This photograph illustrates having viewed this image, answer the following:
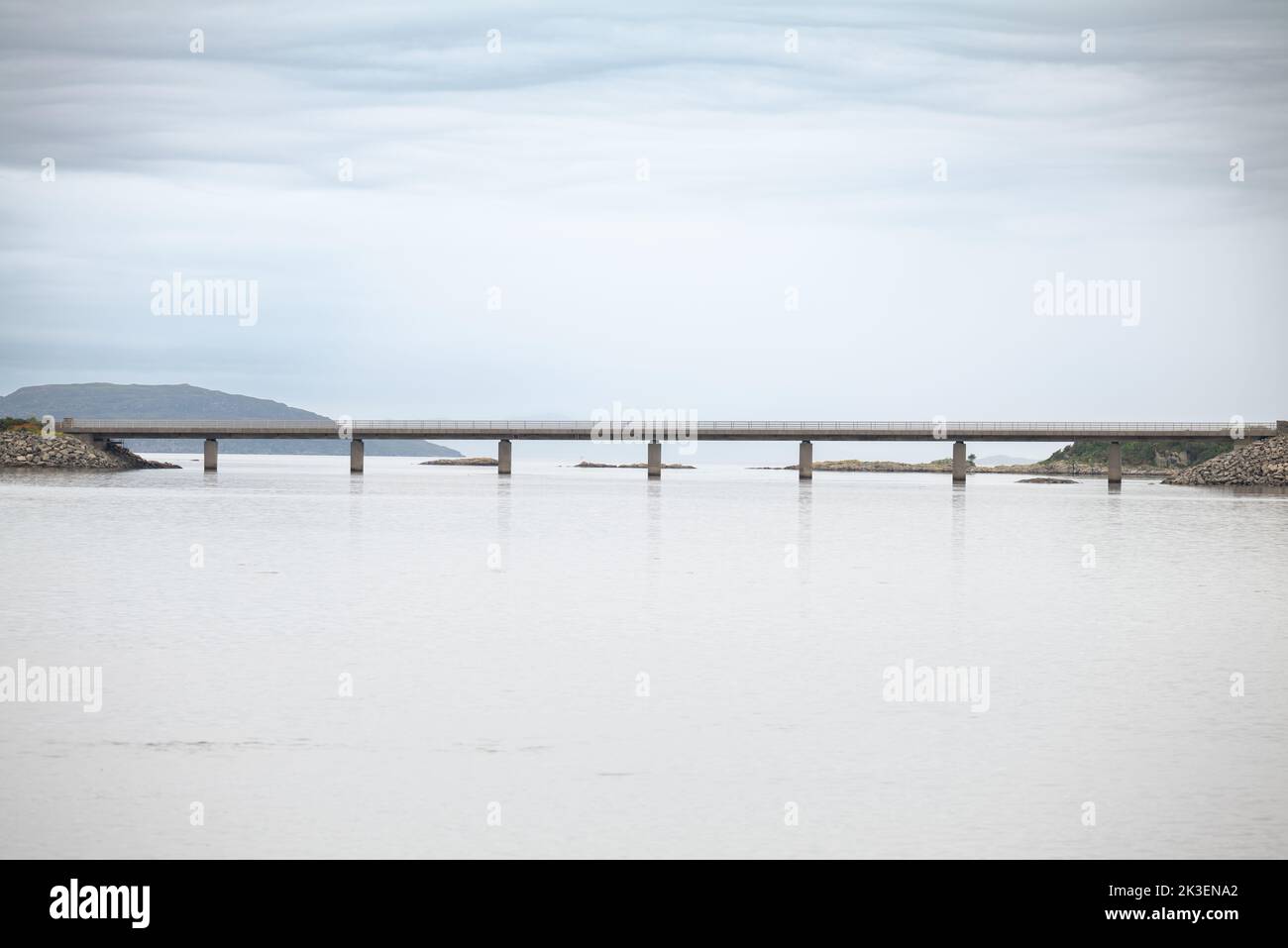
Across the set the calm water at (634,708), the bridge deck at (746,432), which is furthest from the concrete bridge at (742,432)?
the calm water at (634,708)

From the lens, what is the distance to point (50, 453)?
159500mm

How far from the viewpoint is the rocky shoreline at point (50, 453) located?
158125 mm

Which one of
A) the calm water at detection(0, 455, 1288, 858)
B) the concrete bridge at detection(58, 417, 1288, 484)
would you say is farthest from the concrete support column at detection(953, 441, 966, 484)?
the calm water at detection(0, 455, 1288, 858)

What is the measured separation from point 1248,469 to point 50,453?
14396 cm

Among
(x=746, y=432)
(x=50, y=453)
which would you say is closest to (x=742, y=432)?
(x=746, y=432)

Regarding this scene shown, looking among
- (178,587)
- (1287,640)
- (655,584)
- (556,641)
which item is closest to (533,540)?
(655,584)

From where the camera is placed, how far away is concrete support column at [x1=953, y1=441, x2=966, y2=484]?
161250 millimetres

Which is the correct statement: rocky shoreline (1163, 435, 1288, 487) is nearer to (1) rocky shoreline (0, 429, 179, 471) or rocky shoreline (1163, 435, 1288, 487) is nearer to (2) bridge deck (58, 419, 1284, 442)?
(2) bridge deck (58, 419, 1284, 442)

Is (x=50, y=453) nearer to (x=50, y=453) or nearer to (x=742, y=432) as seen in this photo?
(x=50, y=453)

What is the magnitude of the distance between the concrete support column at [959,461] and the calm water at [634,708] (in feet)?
378

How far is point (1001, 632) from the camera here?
2845cm

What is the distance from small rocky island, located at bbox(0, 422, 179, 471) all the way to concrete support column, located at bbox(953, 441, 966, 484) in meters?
105

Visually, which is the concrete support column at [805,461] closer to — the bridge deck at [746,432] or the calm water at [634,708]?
the bridge deck at [746,432]
